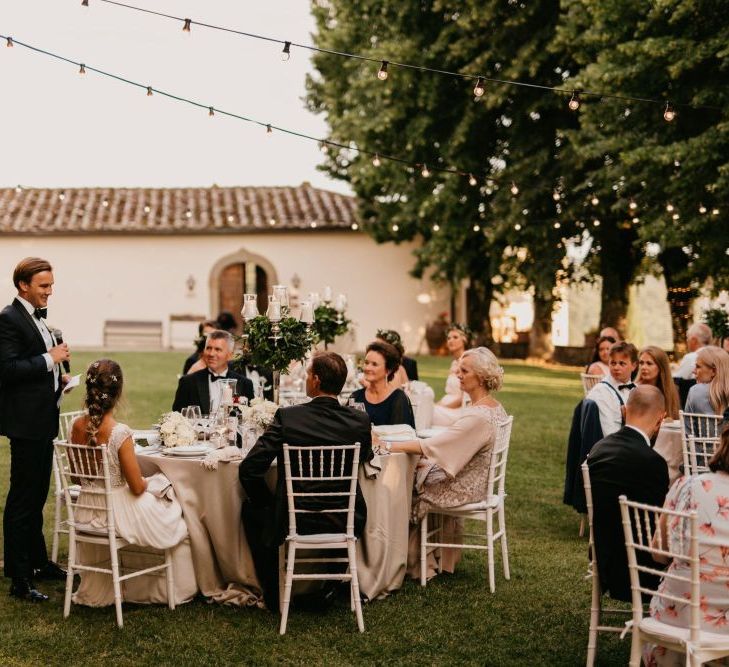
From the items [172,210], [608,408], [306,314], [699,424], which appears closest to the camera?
[699,424]

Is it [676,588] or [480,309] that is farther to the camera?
[480,309]

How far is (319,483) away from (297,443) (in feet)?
0.75

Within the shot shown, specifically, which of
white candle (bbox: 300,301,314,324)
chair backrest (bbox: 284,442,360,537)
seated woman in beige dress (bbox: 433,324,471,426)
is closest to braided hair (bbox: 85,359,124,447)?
chair backrest (bbox: 284,442,360,537)

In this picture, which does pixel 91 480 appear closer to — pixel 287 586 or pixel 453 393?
pixel 287 586

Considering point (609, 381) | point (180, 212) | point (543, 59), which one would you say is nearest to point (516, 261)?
point (543, 59)

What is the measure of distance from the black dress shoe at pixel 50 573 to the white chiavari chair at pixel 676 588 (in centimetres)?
349

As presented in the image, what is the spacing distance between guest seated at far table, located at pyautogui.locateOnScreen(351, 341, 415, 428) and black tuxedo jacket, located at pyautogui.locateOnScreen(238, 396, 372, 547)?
4.53 ft

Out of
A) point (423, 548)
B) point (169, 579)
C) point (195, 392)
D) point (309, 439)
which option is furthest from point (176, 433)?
point (423, 548)

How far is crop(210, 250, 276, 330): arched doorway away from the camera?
29344 mm

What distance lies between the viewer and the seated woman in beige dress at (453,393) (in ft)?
27.8

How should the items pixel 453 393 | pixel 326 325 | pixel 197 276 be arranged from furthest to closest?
pixel 197 276 < pixel 453 393 < pixel 326 325

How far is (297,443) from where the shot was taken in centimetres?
501

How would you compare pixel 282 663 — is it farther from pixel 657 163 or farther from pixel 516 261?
pixel 516 261

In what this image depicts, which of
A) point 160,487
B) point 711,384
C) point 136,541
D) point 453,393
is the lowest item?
point 136,541
